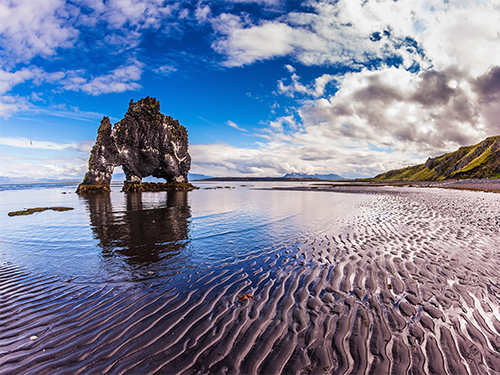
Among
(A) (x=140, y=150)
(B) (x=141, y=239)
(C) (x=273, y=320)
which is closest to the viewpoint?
(C) (x=273, y=320)

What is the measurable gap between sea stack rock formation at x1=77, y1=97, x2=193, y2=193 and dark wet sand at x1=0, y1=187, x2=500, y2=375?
219ft

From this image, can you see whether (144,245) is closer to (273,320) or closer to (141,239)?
(141,239)

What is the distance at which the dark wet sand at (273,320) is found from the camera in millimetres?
4520

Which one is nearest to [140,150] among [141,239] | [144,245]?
[141,239]

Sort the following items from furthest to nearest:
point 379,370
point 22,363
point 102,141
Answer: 1. point 102,141
2. point 22,363
3. point 379,370

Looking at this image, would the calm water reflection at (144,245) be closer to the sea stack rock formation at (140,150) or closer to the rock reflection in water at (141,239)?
the rock reflection in water at (141,239)

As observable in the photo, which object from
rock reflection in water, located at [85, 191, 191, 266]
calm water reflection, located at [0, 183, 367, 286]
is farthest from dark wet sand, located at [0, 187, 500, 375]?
rock reflection in water, located at [85, 191, 191, 266]

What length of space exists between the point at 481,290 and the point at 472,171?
162 metres

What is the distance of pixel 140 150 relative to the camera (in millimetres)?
76562

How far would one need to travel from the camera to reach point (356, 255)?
1116cm

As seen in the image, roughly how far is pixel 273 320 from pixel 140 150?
81.9 m

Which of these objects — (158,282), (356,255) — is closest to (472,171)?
(356,255)

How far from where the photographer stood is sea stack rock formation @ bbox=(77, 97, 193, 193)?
219 ft

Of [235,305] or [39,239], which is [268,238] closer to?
[235,305]
